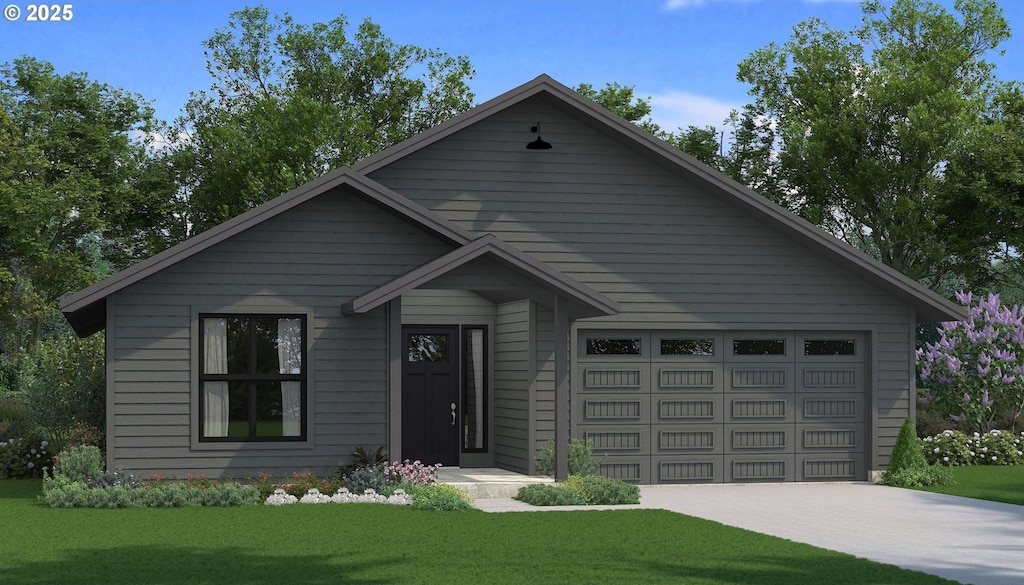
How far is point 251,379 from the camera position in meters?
17.0

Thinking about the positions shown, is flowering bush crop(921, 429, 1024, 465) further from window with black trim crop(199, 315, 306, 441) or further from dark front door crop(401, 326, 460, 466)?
window with black trim crop(199, 315, 306, 441)

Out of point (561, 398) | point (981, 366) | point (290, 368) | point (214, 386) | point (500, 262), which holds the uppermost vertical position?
point (500, 262)

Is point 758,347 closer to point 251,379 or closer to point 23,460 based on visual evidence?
point 251,379

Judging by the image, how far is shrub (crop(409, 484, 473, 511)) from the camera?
15.1m

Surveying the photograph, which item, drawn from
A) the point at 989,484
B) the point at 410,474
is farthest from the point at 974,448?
the point at 410,474

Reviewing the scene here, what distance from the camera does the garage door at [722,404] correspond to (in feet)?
62.4

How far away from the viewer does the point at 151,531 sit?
13039 millimetres

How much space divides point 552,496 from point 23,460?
922 centimetres

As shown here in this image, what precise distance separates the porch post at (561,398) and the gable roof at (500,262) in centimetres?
34

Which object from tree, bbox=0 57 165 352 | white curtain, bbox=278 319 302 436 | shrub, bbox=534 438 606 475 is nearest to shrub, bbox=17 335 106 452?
white curtain, bbox=278 319 302 436

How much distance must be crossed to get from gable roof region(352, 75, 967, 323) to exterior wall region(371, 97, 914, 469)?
0.29m

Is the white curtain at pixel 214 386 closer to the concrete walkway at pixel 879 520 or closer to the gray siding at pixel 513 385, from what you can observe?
the concrete walkway at pixel 879 520

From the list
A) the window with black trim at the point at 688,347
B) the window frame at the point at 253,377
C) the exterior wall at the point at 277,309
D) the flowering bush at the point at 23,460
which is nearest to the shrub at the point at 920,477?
the window with black trim at the point at 688,347

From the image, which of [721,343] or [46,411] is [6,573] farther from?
[721,343]
